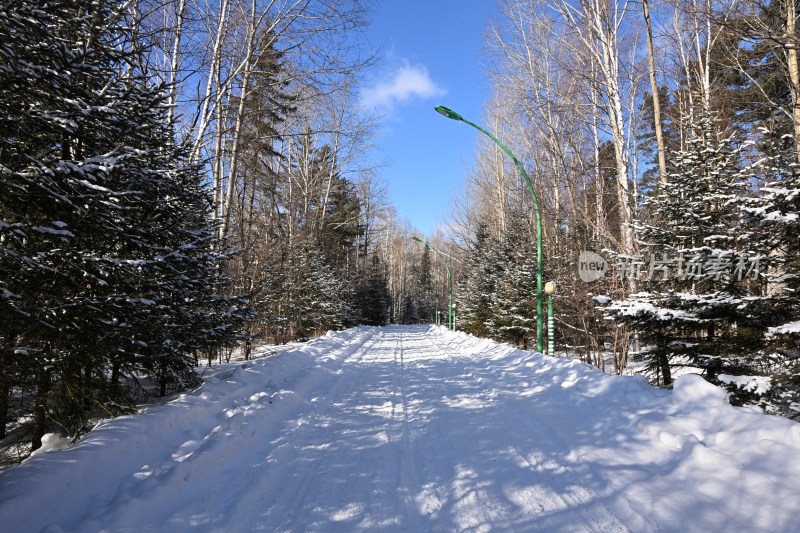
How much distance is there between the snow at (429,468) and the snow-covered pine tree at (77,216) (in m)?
1.02

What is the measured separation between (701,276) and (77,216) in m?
9.79

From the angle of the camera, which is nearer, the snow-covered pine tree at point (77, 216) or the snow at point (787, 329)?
the snow-covered pine tree at point (77, 216)

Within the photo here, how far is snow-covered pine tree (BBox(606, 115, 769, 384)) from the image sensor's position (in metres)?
7.03

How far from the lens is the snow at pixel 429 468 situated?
112 inches

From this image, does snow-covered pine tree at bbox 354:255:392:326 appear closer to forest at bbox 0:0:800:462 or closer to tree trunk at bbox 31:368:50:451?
forest at bbox 0:0:800:462

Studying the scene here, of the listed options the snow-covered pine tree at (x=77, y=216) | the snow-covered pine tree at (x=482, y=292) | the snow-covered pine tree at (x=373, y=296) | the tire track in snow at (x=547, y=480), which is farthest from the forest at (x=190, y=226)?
the snow-covered pine tree at (x=373, y=296)

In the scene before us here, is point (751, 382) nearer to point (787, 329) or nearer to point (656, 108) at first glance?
point (787, 329)

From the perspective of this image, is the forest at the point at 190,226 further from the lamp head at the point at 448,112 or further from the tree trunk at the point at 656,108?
the lamp head at the point at 448,112

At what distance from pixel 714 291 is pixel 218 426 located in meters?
8.73

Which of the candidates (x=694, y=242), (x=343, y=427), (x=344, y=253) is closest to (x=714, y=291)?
(x=694, y=242)

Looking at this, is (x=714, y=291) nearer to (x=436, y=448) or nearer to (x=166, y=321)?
(x=436, y=448)

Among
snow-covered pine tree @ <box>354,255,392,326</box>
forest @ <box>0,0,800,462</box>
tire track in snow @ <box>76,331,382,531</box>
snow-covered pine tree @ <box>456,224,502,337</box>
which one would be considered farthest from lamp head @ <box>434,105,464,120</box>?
snow-covered pine tree @ <box>354,255,392,326</box>

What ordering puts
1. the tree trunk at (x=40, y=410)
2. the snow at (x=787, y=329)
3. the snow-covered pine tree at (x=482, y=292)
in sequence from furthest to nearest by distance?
the snow-covered pine tree at (x=482, y=292), the snow at (x=787, y=329), the tree trunk at (x=40, y=410)

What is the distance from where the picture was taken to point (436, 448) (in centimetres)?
428
